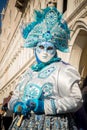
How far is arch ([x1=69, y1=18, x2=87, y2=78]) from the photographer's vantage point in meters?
9.95

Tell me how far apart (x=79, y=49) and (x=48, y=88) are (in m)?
6.90

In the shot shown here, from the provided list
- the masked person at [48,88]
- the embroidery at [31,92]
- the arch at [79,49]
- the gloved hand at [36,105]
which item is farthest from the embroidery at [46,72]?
the arch at [79,49]

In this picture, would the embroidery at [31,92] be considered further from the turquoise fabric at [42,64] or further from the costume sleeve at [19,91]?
the turquoise fabric at [42,64]

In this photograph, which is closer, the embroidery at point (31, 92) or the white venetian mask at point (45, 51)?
the embroidery at point (31, 92)

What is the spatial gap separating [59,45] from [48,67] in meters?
0.29

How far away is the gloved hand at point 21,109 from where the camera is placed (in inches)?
143

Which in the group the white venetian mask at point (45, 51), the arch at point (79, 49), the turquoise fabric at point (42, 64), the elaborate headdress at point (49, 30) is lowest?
the turquoise fabric at point (42, 64)

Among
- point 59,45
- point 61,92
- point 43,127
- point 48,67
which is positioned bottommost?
point 43,127

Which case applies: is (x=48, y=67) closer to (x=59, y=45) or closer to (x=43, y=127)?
(x=59, y=45)

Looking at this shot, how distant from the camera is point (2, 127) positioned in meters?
8.25

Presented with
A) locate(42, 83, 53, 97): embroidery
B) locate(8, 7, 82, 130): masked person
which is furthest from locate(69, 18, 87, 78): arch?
locate(42, 83, 53, 97): embroidery

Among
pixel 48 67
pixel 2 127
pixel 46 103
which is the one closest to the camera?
pixel 46 103

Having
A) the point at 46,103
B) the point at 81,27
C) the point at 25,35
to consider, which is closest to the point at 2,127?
the point at 81,27

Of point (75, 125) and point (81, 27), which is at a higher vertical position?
point (81, 27)
